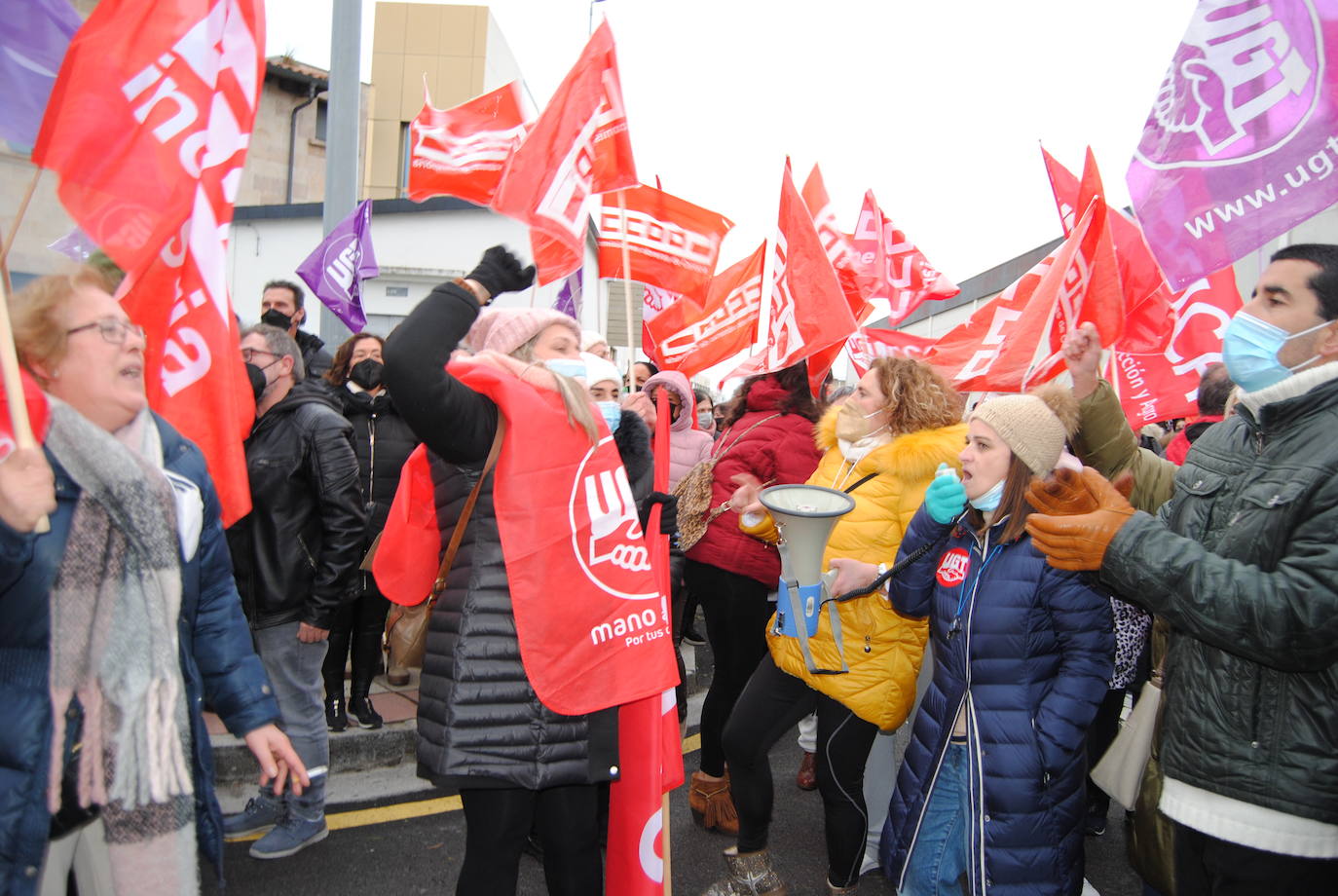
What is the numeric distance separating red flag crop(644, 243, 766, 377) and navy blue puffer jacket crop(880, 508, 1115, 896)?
3.58 m

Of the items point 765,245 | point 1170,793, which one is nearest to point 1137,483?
point 1170,793

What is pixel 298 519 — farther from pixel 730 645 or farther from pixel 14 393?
pixel 14 393

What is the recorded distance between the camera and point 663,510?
117 inches

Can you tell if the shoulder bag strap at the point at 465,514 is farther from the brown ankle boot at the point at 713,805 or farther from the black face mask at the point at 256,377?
the brown ankle boot at the point at 713,805

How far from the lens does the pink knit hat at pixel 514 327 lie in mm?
2584

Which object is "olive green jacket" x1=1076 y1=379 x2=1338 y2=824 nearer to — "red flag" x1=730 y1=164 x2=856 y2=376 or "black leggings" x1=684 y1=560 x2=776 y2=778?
"black leggings" x1=684 y1=560 x2=776 y2=778

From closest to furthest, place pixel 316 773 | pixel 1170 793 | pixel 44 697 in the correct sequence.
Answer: pixel 44 697 → pixel 1170 793 → pixel 316 773

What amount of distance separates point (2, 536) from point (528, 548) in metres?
1.11

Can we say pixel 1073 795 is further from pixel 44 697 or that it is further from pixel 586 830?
pixel 44 697

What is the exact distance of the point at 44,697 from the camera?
1773 millimetres

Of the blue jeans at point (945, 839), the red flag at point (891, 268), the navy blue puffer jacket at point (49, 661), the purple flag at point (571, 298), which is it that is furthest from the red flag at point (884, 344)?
the navy blue puffer jacket at point (49, 661)

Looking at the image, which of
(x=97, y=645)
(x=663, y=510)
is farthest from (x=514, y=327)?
(x=97, y=645)

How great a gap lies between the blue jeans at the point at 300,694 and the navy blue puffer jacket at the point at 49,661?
154 cm

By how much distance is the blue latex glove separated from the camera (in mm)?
2947
